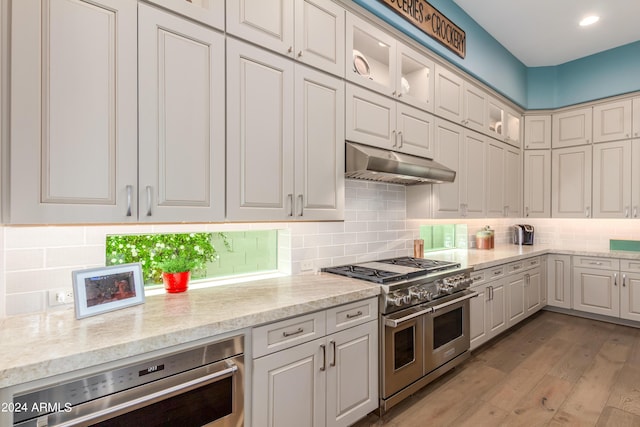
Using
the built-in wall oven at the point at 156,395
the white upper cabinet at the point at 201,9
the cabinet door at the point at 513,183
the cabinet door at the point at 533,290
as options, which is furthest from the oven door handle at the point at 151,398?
the cabinet door at the point at 513,183

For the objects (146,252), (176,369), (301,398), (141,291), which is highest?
(146,252)

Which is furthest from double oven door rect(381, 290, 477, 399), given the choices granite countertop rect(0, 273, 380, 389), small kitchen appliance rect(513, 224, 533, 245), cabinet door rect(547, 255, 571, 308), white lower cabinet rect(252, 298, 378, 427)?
small kitchen appliance rect(513, 224, 533, 245)

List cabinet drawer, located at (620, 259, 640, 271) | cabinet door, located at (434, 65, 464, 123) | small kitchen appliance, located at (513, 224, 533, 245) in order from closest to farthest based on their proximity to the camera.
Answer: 1. cabinet door, located at (434, 65, 464, 123)
2. cabinet drawer, located at (620, 259, 640, 271)
3. small kitchen appliance, located at (513, 224, 533, 245)

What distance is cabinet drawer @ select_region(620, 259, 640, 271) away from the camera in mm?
3844

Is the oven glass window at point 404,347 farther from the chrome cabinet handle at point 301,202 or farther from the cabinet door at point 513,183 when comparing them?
the cabinet door at point 513,183

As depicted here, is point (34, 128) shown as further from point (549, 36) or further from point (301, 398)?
point (549, 36)

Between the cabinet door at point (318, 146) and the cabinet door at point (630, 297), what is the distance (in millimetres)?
3857

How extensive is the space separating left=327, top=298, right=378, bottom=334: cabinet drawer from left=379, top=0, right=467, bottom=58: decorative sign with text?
88.2 inches

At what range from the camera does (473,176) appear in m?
3.62

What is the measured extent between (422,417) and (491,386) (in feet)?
2.53

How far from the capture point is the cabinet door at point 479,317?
302 centimetres

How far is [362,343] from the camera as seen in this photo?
6.67 feet

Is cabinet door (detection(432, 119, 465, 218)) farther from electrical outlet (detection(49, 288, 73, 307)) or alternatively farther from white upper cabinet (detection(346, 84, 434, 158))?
electrical outlet (detection(49, 288, 73, 307))

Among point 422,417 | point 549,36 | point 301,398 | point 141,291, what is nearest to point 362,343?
point 301,398
